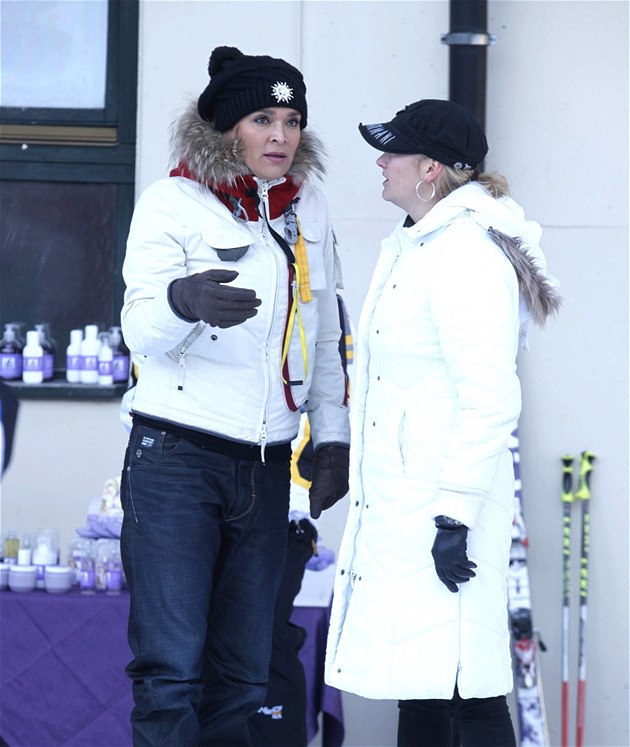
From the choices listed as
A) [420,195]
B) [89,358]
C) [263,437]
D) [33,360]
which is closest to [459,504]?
[263,437]

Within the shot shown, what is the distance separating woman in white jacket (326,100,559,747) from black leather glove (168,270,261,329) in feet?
1.22

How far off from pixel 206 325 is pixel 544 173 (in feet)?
6.79

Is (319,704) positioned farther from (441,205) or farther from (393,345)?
(441,205)

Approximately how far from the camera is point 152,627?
256 centimetres

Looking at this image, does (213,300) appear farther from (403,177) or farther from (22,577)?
(22,577)

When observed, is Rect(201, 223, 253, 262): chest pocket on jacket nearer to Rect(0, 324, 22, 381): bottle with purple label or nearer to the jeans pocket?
the jeans pocket

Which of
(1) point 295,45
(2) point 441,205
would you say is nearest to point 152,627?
(2) point 441,205

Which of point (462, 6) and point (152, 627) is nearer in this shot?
point (152, 627)

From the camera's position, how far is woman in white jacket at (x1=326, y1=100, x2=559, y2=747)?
8.05ft

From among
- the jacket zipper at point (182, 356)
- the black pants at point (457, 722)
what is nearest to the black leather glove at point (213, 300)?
the jacket zipper at point (182, 356)

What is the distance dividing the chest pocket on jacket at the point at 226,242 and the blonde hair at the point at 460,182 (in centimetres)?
46

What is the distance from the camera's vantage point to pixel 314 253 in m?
2.82

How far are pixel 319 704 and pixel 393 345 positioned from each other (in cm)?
139

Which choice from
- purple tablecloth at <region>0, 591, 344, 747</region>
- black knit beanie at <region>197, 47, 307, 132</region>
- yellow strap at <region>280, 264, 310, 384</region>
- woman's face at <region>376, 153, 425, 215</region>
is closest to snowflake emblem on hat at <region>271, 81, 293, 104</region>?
black knit beanie at <region>197, 47, 307, 132</region>
